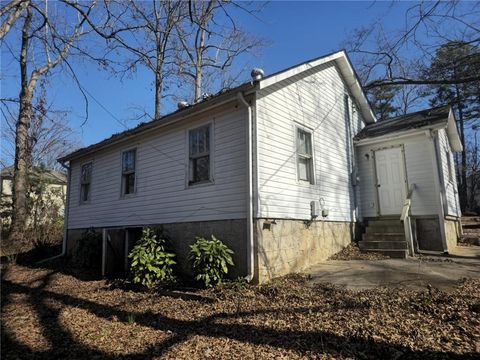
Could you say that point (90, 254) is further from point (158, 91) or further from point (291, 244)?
point (158, 91)

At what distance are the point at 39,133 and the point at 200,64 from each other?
1232cm

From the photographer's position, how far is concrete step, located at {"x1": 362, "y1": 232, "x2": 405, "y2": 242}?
9609mm

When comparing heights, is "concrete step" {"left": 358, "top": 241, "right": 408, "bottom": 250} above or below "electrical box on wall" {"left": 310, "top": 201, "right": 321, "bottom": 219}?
below

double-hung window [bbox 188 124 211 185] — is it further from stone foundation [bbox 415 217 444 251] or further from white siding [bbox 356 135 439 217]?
stone foundation [bbox 415 217 444 251]

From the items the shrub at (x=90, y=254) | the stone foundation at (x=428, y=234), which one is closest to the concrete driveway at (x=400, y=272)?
the stone foundation at (x=428, y=234)

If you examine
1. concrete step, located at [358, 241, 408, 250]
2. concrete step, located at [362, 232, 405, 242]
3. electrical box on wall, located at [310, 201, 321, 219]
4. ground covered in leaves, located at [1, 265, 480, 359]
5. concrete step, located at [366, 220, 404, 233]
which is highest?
electrical box on wall, located at [310, 201, 321, 219]

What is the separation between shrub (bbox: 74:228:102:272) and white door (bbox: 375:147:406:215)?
353 inches

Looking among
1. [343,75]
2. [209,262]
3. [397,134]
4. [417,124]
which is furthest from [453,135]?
[209,262]

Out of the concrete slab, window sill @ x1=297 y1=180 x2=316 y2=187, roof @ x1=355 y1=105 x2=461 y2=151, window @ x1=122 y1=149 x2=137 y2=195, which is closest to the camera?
the concrete slab

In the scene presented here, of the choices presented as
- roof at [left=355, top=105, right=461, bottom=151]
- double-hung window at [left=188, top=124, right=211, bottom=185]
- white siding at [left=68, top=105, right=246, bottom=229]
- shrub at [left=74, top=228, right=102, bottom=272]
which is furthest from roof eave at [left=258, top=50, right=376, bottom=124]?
shrub at [left=74, top=228, right=102, bottom=272]

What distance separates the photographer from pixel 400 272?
7047 mm

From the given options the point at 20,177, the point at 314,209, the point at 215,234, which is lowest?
the point at 215,234

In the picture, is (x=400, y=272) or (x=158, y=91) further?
(x=158, y=91)

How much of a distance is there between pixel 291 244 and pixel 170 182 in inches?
140
